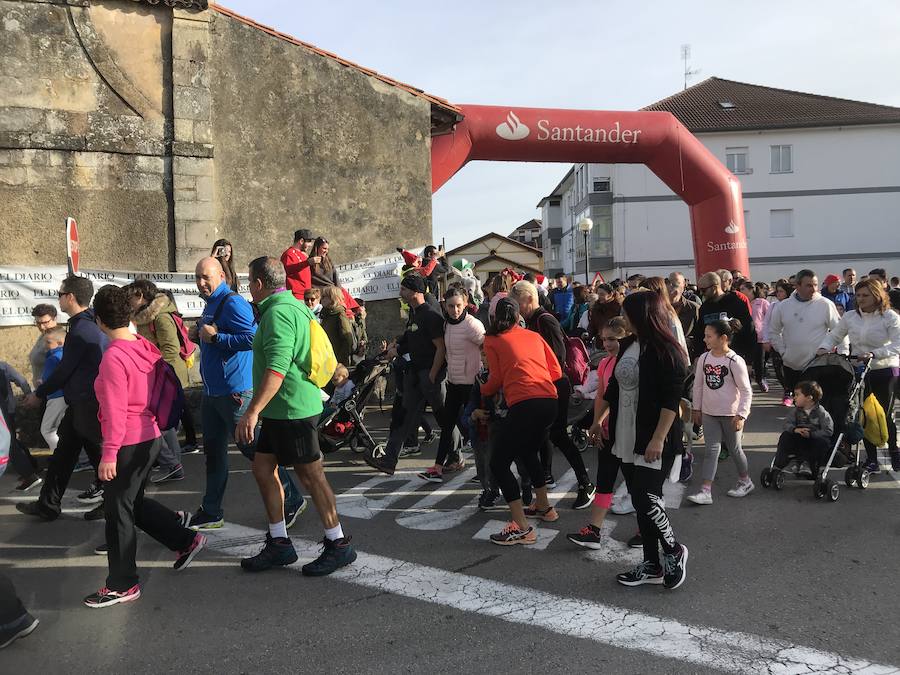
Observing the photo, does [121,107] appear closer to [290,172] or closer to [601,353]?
[290,172]

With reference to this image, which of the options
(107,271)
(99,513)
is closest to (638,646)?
(99,513)

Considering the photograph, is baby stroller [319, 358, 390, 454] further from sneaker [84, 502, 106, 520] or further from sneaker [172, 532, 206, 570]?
sneaker [172, 532, 206, 570]

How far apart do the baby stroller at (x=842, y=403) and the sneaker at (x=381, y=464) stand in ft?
11.1

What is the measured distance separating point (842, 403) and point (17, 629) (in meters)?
6.28

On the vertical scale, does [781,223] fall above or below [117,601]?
above

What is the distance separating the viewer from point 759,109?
38.2 meters

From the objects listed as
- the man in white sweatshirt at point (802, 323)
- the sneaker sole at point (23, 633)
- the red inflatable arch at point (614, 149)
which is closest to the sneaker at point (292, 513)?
the sneaker sole at point (23, 633)

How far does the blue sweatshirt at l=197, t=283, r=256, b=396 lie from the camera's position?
4797mm

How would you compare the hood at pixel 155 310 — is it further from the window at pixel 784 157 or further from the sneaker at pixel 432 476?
the window at pixel 784 157

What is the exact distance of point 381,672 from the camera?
3.13 m

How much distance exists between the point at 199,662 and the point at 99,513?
2.71 metres

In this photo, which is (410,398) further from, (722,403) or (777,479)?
(777,479)

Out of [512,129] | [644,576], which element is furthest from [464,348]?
[512,129]

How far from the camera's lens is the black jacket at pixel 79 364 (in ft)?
15.7
